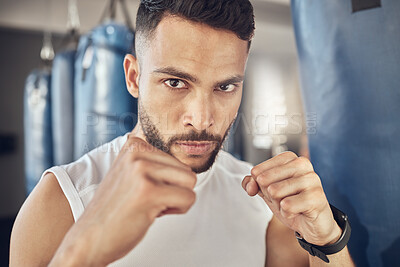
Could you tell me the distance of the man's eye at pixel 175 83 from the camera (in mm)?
516

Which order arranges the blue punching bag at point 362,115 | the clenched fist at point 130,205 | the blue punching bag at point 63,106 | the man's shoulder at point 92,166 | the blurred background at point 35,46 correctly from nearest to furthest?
1. the clenched fist at point 130,205
2. the man's shoulder at point 92,166
3. the blue punching bag at point 362,115
4. the blue punching bag at point 63,106
5. the blurred background at point 35,46

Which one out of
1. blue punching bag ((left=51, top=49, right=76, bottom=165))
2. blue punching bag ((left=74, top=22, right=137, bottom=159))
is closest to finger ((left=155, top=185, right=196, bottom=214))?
blue punching bag ((left=74, top=22, right=137, bottom=159))

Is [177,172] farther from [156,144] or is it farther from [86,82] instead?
[86,82]

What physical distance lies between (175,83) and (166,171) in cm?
20

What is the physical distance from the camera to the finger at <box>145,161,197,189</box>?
1.24 ft

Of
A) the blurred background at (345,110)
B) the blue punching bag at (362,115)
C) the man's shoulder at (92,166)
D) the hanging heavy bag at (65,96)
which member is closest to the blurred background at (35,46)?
the hanging heavy bag at (65,96)

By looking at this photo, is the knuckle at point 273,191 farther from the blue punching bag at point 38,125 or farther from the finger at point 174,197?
the blue punching bag at point 38,125

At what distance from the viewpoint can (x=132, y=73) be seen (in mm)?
597

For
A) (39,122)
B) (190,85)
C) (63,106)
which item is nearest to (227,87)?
(190,85)

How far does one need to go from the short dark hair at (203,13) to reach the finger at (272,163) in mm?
226

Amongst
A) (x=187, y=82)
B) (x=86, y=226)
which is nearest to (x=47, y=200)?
(x=86, y=226)

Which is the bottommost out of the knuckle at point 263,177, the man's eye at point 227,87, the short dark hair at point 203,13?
the knuckle at point 263,177

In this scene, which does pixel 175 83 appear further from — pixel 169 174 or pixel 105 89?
pixel 105 89

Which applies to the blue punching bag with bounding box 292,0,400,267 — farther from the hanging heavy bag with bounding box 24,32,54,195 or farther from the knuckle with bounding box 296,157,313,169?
the hanging heavy bag with bounding box 24,32,54,195
